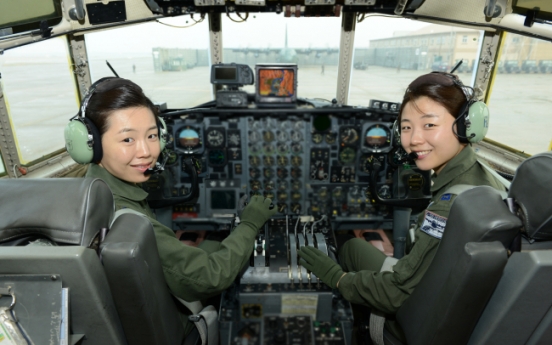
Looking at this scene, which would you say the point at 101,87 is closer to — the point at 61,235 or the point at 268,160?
the point at 61,235

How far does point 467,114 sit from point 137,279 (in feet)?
4.23

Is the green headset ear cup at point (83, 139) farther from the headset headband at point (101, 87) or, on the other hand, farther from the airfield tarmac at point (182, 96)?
the airfield tarmac at point (182, 96)

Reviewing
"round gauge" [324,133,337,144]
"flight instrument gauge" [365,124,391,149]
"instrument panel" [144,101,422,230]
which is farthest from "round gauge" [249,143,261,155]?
"flight instrument gauge" [365,124,391,149]

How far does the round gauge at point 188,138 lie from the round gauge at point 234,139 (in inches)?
11.3

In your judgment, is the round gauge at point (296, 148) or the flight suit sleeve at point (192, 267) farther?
the round gauge at point (296, 148)

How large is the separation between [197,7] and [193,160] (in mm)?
1396

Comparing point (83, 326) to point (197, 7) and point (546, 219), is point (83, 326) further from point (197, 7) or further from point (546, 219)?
point (197, 7)

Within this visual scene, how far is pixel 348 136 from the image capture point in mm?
2881

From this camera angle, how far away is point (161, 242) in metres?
1.15

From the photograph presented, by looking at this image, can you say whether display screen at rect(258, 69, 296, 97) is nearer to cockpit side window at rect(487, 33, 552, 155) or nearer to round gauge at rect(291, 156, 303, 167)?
round gauge at rect(291, 156, 303, 167)

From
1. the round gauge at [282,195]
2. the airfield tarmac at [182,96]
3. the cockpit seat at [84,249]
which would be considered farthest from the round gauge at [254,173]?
the cockpit seat at [84,249]

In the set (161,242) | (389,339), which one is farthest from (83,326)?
(389,339)

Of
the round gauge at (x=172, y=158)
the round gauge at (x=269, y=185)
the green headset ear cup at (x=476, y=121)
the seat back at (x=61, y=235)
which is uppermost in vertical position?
the green headset ear cup at (x=476, y=121)

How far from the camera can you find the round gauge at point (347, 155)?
2936mm
